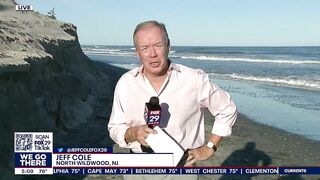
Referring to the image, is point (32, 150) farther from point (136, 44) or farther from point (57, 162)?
point (136, 44)

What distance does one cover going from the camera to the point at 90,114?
11953mm

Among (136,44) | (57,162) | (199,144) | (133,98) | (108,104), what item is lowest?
(108,104)

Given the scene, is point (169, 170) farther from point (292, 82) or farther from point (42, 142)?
point (292, 82)

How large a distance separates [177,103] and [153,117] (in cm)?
28

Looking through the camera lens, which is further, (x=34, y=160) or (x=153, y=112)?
(x=34, y=160)

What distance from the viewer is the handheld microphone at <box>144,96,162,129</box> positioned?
2.95 meters

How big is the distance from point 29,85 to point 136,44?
5.58 metres

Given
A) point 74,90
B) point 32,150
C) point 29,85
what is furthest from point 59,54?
point 32,150

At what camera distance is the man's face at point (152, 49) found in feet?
10.1

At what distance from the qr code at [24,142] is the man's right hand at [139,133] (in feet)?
3.35

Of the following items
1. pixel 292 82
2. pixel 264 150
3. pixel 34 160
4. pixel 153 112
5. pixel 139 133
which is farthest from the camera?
pixel 292 82

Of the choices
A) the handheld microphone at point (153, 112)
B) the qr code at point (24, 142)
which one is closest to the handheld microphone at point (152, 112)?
the handheld microphone at point (153, 112)

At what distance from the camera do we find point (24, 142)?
3.67m

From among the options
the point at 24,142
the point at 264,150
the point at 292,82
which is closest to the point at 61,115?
the point at 264,150
